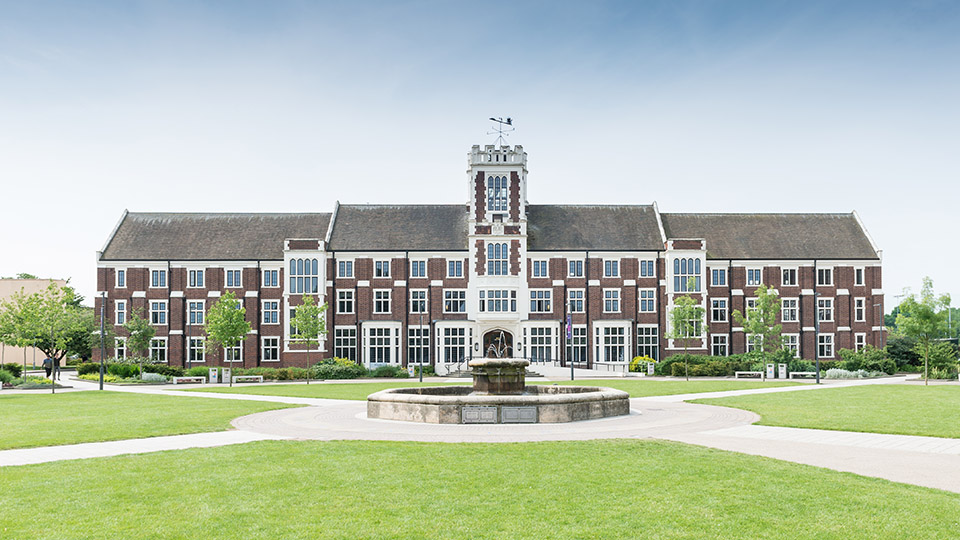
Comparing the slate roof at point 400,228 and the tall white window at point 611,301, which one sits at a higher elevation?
the slate roof at point 400,228

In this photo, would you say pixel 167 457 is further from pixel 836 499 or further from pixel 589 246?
pixel 589 246

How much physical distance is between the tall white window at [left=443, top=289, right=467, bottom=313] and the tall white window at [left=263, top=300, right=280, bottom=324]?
1274 cm

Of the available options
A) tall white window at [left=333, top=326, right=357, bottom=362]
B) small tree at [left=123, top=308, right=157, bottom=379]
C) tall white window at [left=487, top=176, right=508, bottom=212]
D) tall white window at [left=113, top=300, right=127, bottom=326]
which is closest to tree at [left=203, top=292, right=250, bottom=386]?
small tree at [left=123, top=308, right=157, bottom=379]

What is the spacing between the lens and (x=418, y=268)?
60062 mm

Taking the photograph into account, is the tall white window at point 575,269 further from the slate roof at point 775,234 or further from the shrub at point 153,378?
the shrub at point 153,378

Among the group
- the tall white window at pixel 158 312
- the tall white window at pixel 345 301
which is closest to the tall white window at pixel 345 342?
the tall white window at pixel 345 301

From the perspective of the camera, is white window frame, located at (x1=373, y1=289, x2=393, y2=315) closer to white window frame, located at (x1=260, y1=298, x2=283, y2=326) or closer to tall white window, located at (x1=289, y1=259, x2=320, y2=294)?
tall white window, located at (x1=289, y1=259, x2=320, y2=294)

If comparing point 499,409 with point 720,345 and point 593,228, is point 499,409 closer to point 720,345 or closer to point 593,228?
point 593,228

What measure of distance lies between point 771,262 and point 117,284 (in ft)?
164

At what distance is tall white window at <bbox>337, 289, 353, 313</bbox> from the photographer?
5972 cm

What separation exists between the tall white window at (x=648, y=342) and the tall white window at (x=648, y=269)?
4043 mm

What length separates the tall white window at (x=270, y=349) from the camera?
2343 inches

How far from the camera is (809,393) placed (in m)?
32.4

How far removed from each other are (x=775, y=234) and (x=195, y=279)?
149ft
